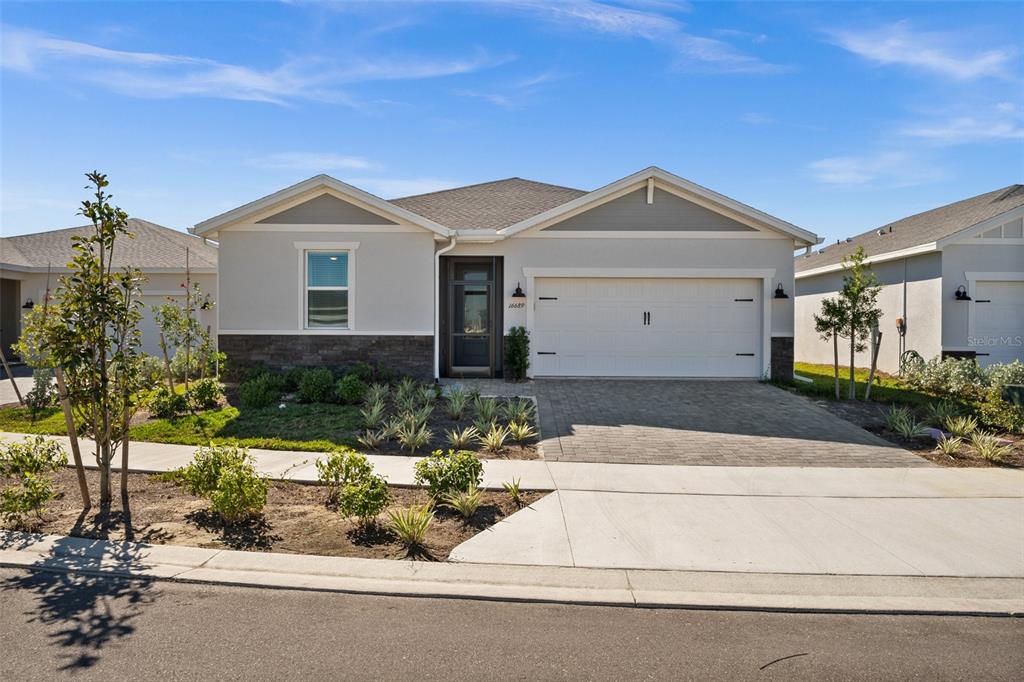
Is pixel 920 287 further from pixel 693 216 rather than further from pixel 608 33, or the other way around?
pixel 608 33

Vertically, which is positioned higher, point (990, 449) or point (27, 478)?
point (27, 478)

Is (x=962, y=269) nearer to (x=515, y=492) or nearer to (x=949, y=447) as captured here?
(x=949, y=447)

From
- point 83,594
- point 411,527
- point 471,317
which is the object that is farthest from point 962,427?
point 83,594

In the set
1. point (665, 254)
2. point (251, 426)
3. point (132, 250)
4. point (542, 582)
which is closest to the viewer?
point (542, 582)

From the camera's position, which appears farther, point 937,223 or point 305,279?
point 937,223

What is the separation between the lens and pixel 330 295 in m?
13.8

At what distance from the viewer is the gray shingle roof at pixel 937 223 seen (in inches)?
616

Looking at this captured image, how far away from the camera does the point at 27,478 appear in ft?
18.8

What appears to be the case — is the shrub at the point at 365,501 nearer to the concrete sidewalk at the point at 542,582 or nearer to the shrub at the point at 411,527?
the shrub at the point at 411,527

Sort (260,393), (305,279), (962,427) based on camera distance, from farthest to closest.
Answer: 1. (305,279)
2. (260,393)
3. (962,427)

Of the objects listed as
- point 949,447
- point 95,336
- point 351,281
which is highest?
point 351,281

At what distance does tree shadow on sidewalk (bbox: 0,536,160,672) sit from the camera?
3.70 meters

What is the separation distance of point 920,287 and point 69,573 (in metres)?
17.9

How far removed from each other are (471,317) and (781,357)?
710cm
